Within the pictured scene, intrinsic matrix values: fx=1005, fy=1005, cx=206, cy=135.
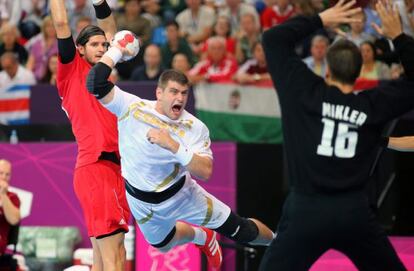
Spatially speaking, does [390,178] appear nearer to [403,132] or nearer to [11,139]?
[403,132]

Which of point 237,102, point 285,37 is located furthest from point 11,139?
point 285,37

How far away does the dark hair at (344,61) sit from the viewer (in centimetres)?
652

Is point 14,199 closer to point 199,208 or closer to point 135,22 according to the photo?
point 199,208

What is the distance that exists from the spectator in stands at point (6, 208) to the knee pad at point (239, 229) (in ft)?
9.97

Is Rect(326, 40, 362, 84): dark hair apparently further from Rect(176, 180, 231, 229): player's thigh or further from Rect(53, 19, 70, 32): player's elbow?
Rect(53, 19, 70, 32): player's elbow

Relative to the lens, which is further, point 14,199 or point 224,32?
point 224,32

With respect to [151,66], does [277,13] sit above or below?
above

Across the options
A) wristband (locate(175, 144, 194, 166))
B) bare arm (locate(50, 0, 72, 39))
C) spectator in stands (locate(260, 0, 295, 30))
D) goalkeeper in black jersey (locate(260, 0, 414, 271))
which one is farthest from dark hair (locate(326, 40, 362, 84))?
spectator in stands (locate(260, 0, 295, 30))

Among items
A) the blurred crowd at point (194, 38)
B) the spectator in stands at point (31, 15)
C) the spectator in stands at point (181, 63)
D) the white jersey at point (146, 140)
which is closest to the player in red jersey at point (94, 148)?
the white jersey at point (146, 140)

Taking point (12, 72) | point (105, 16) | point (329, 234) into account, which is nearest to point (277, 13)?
point (12, 72)

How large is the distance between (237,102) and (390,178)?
8.07 feet

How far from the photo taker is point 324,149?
6504 millimetres

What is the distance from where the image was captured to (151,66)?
1483 centimetres

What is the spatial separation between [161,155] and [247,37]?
303 inches
